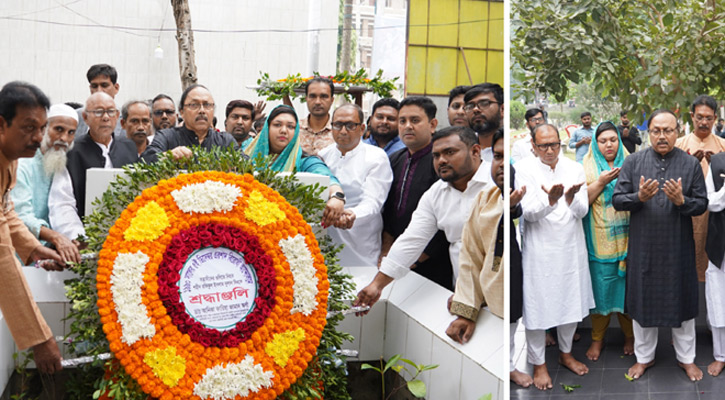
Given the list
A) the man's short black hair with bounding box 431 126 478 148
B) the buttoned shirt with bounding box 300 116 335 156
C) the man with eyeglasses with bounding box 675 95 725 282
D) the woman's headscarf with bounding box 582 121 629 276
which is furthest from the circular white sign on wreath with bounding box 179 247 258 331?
the man with eyeglasses with bounding box 675 95 725 282

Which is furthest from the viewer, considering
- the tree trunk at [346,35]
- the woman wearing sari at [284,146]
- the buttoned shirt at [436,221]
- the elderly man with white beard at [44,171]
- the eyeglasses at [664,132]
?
the tree trunk at [346,35]

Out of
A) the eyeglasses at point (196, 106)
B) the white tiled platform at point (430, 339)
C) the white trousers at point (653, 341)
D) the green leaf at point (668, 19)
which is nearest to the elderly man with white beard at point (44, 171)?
the eyeglasses at point (196, 106)

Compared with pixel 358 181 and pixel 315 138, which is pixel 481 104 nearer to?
pixel 358 181

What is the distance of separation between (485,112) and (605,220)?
84 cm

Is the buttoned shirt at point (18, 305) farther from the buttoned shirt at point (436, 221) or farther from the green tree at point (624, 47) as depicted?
the green tree at point (624, 47)

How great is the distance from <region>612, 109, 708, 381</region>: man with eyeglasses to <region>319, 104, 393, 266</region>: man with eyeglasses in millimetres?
1117

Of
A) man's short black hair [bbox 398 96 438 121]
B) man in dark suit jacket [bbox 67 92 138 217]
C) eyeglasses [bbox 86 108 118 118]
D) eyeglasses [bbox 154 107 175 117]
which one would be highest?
man's short black hair [bbox 398 96 438 121]

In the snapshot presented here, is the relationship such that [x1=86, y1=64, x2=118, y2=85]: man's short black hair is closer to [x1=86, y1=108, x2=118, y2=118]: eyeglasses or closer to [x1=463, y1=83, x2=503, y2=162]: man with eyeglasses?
[x1=86, y1=108, x2=118, y2=118]: eyeglasses

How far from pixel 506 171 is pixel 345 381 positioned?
2.92 ft

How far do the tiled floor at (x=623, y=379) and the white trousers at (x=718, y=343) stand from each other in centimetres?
9

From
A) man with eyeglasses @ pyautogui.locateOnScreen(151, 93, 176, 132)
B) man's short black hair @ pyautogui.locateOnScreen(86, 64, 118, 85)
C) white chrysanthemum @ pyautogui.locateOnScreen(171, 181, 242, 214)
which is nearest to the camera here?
white chrysanthemum @ pyautogui.locateOnScreen(171, 181, 242, 214)

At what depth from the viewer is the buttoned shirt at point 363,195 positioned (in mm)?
2857

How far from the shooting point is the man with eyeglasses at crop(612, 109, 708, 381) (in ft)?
9.96

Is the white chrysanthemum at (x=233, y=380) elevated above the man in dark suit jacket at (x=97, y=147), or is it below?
below
